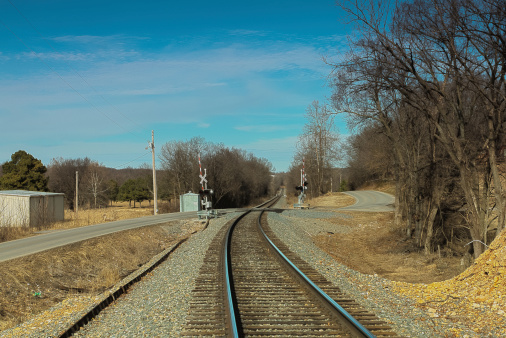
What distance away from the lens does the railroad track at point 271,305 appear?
555 centimetres

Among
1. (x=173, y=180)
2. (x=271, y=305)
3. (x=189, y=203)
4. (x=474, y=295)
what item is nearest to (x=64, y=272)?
(x=271, y=305)

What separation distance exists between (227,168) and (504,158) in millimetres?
60290

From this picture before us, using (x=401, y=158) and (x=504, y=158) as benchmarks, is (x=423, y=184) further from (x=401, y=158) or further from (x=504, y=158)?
(x=504, y=158)

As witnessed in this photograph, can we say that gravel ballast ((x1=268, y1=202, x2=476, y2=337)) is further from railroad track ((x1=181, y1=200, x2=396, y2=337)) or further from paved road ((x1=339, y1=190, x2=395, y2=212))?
paved road ((x1=339, y1=190, x2=395, y2=212))

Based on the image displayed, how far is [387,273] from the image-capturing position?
1082cm

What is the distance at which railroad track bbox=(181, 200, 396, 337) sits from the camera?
5551 mm

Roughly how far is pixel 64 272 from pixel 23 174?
41.3 m

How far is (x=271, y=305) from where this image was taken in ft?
22.3

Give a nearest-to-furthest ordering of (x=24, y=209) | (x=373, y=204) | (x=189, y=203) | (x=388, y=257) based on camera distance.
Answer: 1. (x=388, y=257)
2. (x=24, y=209)
3. (x=189, y=203)
4. (x=373, y=204)

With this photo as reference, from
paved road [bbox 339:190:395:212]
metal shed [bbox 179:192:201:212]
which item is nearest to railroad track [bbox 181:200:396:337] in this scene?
metal shed [bbox 179:192:201:212]

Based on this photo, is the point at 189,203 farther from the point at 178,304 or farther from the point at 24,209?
the point at 178,304

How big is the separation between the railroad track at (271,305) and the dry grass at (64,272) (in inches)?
117

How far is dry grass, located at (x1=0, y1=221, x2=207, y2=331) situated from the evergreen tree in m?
35.8

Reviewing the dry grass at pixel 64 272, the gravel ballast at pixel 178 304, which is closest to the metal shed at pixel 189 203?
the dry grass at pixel 64 272
